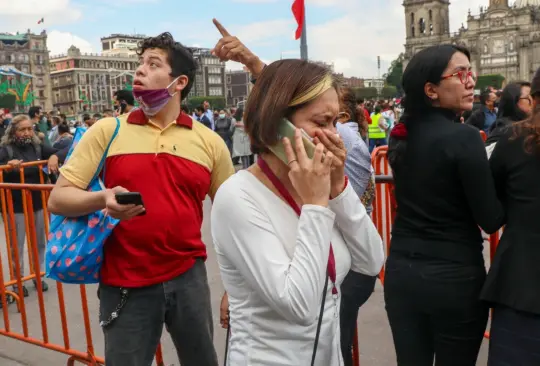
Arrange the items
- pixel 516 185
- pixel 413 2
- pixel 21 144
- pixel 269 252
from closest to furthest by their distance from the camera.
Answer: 1. pixel 269 252
2. pixel 516 185
3. pixel 21 144
4. pixel 413 2

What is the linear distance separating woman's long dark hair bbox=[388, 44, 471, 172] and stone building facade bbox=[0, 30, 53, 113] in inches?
4934

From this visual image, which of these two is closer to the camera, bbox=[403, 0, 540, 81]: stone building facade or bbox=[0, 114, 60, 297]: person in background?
bbox=[0, 114, 60, 297]: person in background

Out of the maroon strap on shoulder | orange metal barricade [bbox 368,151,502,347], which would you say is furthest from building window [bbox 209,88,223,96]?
the maroon strap on shoulder

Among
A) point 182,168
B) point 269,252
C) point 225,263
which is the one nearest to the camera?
point 269,252

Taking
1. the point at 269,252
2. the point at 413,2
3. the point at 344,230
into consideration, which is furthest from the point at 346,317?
the point at 413,2

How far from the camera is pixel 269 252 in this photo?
5.27 ft

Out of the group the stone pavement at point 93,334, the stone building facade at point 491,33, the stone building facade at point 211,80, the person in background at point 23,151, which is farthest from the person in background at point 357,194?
the stone building facade at point 211,80

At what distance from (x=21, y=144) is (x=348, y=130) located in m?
4.82

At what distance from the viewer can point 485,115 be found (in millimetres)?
9094

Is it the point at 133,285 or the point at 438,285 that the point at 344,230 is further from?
the point at 133,285

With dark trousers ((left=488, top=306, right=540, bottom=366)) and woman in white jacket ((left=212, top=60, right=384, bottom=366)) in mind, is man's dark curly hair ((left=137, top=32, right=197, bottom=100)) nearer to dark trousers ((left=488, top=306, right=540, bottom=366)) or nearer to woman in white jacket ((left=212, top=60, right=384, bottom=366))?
woman in white jacket ((left=212, top=60, right=384, bottom=366))

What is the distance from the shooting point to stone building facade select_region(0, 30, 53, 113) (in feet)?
391

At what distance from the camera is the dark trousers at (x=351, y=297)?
3072mm

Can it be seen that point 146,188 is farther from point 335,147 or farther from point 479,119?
point 479,119
